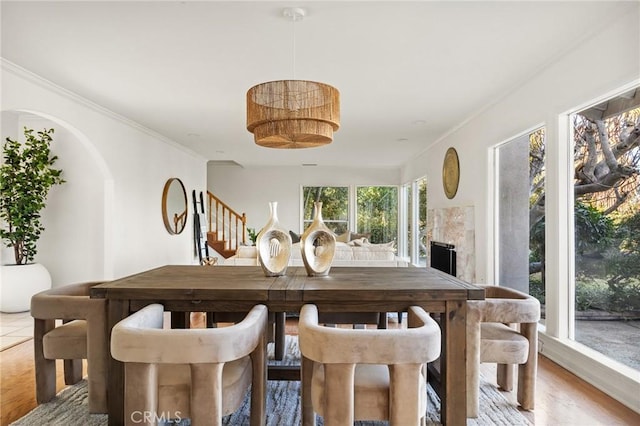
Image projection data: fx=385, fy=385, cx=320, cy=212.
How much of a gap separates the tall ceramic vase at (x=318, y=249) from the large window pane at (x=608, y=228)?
193 centimetres

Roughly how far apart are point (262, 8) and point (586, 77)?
231 cm

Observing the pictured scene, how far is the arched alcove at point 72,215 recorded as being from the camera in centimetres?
528

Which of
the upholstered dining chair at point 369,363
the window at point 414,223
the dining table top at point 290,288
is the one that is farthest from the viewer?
the window at point 414,223

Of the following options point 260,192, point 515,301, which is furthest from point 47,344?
point 260,192

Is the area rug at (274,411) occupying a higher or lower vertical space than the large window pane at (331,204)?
lower

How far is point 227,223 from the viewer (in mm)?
9688

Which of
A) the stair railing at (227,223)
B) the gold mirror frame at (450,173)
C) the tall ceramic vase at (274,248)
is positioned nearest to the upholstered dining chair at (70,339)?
the tall ceramic vase at (274,248)

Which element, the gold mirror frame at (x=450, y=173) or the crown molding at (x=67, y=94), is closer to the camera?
the crown molding at (x=67, y=94)

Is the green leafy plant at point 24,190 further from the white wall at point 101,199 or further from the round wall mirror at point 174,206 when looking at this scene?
the round wall mirror at point 174,206

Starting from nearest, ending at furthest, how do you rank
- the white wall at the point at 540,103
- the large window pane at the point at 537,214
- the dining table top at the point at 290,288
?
the dining table top at the point at 290,288 < the white wall at the point at 540,103 < the large window pane at the point at 537,214

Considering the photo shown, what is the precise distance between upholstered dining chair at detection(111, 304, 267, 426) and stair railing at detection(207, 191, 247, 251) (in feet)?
24.1

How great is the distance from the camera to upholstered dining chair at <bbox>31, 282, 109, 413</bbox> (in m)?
2.11

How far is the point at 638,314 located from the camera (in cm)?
242

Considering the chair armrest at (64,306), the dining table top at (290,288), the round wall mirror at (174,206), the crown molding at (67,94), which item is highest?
the crown molding at (67,94)
